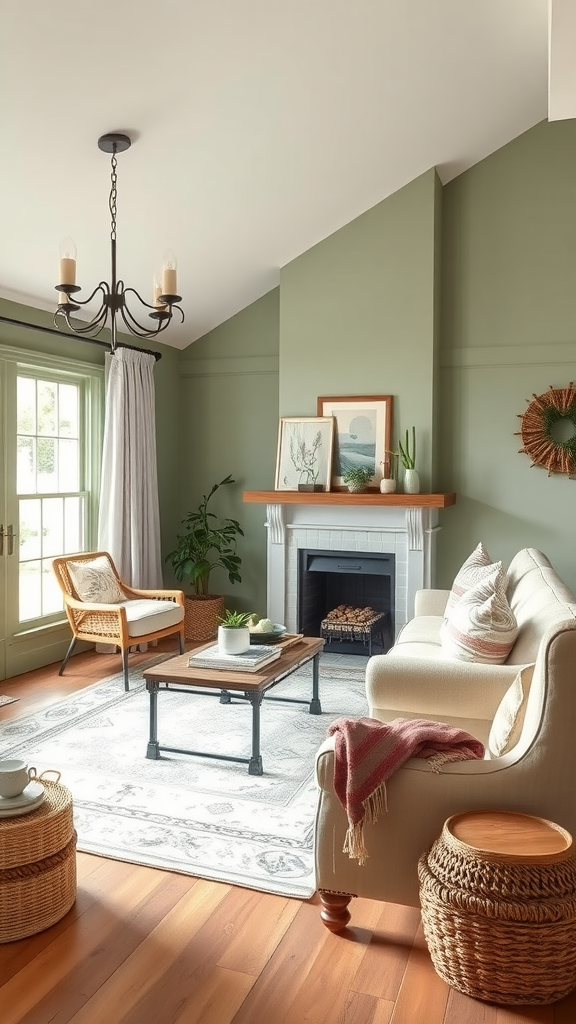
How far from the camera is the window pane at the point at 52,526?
5.54 metres

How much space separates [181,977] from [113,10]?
133 inches

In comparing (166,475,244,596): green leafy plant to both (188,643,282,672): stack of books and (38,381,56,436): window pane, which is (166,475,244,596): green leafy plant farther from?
(188,643,282,672): stack of books

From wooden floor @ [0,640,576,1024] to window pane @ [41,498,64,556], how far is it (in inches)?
128

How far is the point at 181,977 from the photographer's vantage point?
2.07 m

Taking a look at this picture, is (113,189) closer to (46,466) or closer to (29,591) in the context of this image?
(46,466)

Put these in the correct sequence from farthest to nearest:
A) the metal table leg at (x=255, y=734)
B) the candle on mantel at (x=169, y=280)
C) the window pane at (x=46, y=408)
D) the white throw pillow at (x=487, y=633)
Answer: the window pane at (x=46, y=408), the metal table leg at (x=255, y=734), the candle on mantel at (x=169, y=280), the white throw pillow at (x=487, y=633)

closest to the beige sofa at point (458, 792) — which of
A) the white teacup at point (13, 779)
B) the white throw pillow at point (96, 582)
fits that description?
the white teacup at point (13, 779)

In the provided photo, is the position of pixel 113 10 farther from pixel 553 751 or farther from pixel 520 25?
pixel 553 751

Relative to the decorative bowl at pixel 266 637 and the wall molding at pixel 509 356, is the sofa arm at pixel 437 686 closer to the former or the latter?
the decorative bowl at pixel 266 637

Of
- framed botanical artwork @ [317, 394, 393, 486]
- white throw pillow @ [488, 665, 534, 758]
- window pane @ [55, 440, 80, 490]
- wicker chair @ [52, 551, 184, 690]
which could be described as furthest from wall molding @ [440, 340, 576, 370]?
white throw pillow @ [488, 665, 534, 758]

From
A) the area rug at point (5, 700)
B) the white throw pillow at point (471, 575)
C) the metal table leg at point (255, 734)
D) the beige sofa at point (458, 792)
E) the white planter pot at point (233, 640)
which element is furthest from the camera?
the area rug at point (5, 700)

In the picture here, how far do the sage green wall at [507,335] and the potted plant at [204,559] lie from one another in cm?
170

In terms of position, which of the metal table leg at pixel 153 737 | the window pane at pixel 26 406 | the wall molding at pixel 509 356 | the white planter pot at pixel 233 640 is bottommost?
the metal table leg at pixel 153 737

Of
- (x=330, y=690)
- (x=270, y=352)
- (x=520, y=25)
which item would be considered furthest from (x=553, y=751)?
(x=270, y=352)
